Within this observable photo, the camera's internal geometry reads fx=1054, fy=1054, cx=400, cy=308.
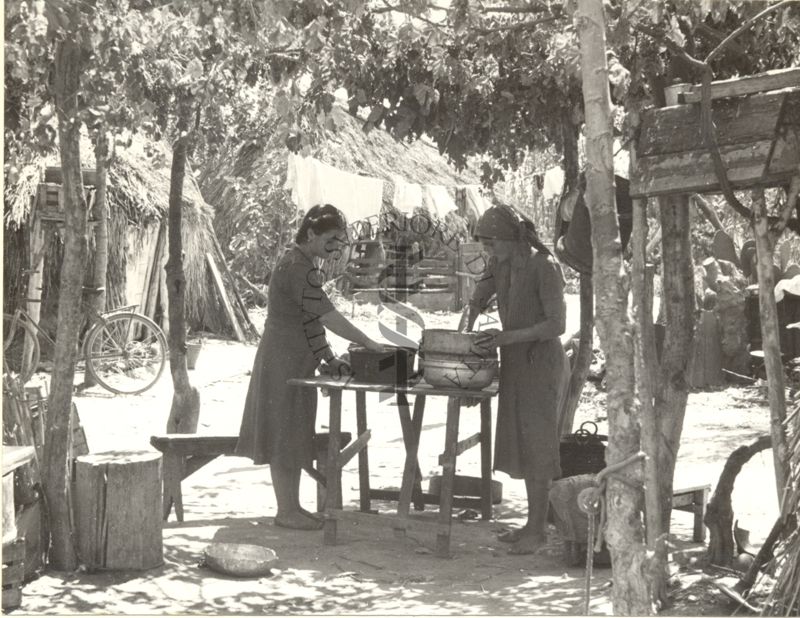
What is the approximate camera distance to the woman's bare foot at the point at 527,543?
19.1ft

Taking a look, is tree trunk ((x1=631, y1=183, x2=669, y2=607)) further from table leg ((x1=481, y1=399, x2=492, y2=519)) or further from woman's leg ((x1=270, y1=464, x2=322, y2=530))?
woman's leg ((x1=270, y1=464, x2=322, y2=530))

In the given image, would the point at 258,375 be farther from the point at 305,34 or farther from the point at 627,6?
the point at 627,6

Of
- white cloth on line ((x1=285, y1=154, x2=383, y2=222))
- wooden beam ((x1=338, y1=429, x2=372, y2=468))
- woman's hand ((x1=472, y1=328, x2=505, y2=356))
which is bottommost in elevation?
wooden beam ((x1=338, y1=429, x2=372, y2=468))

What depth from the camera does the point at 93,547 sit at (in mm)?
5117

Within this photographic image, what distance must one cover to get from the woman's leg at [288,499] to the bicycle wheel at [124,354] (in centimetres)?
559

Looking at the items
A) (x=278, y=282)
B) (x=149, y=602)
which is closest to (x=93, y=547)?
(x=149, y=602)

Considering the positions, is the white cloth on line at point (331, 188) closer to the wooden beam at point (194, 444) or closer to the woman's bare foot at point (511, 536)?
the wooden beam at point (194, 444)

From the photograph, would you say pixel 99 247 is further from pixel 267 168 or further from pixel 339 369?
pixel 267 168

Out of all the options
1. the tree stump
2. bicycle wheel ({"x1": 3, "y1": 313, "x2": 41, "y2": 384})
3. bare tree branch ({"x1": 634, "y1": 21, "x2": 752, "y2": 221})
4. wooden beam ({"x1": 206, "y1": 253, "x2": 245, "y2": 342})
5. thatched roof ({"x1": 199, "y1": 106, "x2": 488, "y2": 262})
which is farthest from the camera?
thatched roof ({"x1": 199, "y1": 106, "x2": 488, "y2": 262})

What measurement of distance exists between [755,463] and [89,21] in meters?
5.81

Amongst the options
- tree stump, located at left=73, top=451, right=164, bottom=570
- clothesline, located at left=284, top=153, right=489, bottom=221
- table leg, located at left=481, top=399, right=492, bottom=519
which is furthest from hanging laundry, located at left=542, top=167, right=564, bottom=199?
tree stump, located at left=73, top=451, right=164, bottom=570

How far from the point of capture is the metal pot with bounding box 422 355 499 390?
5656 millimetres

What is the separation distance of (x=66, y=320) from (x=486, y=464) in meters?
2.79

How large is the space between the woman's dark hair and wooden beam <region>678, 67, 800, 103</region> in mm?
2445
